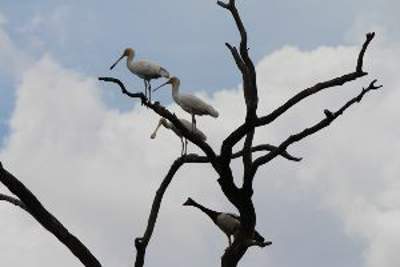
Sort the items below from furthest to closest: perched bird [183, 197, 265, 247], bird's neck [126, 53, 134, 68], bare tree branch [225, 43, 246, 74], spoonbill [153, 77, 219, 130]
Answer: bird's neck [126, 53, 134, 68]
spoonbill [153, 77, 219, 130]
perched bird [183, 197, 265, 247]
bare tree branch [225, 43, 246, 74]

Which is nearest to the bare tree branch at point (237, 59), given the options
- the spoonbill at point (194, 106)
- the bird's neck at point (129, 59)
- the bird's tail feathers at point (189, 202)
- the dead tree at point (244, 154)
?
the dead tree at point (244, 154)

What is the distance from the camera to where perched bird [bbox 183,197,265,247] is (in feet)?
43.7

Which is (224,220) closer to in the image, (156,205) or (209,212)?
(209,212)

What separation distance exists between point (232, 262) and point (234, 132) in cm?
185

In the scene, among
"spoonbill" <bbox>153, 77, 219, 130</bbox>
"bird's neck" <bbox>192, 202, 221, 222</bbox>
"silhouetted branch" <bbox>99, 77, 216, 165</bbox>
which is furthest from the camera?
"spoonbill" <bbox>153, 77, 219, 130</bbox>

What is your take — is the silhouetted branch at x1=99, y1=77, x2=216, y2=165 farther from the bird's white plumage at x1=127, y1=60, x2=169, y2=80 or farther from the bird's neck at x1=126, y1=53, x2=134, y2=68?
the bird's neck at x1=126, y1=53, x2=134, y2=68

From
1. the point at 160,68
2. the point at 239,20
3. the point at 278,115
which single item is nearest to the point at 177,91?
the point at 160,68

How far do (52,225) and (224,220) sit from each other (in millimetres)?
4599

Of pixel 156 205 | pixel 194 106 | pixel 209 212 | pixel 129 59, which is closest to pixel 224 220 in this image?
pixel 209 212

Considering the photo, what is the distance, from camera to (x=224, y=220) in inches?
618

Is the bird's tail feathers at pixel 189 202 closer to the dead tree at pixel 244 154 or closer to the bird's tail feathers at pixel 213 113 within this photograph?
the dead tree at pixel 244 154

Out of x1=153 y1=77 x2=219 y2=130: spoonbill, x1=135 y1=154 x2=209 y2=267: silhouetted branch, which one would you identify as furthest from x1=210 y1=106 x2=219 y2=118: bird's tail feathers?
x1=135 y1=154 x2=209 y2=267: silhouetted branch

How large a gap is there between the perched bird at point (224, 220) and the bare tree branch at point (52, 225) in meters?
1.86

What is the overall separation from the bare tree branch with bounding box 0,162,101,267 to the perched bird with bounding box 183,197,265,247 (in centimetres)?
186
